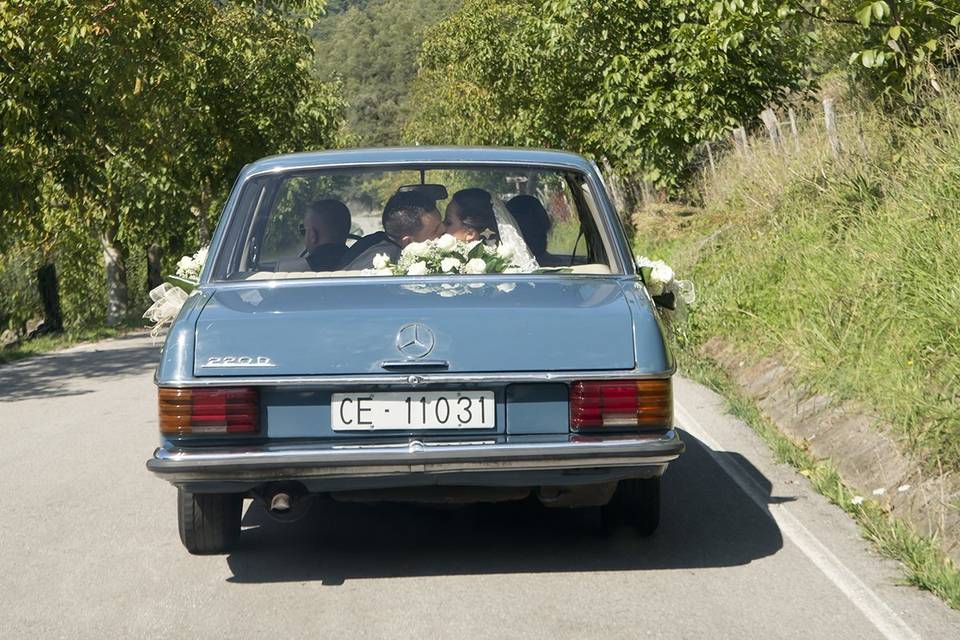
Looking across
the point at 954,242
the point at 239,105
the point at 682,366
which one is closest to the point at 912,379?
the point at 954,242

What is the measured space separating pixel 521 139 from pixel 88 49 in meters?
11.5

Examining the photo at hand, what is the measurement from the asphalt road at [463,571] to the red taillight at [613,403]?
631 millimetres

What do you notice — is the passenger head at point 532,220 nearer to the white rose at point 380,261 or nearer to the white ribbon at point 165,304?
the white rose at point 380,261

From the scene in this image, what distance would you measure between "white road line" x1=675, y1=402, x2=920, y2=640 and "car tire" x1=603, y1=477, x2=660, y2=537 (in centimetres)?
60

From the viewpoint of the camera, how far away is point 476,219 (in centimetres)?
624

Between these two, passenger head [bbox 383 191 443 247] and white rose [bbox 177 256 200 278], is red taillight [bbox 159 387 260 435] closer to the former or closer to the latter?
passenger head [bbox 383 191 443 247]

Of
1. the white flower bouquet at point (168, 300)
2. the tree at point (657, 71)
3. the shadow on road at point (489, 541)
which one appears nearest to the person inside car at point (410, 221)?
the white flower bouquet at point (168, 300)

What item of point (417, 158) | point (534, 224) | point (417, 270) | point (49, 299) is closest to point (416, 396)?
point (417, 270)

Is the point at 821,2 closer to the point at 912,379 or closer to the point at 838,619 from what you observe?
the point at 912,379

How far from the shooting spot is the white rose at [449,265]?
19.0 ft

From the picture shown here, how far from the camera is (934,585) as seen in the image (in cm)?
482

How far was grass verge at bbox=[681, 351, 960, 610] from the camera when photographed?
488 centimetres

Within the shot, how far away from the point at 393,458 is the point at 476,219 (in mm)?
1830

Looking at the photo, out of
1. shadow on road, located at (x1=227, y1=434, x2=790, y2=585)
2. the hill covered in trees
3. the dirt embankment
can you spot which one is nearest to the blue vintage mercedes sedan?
shadow on road, located at (x1=227, y1=434, x2=790, y2=585)
